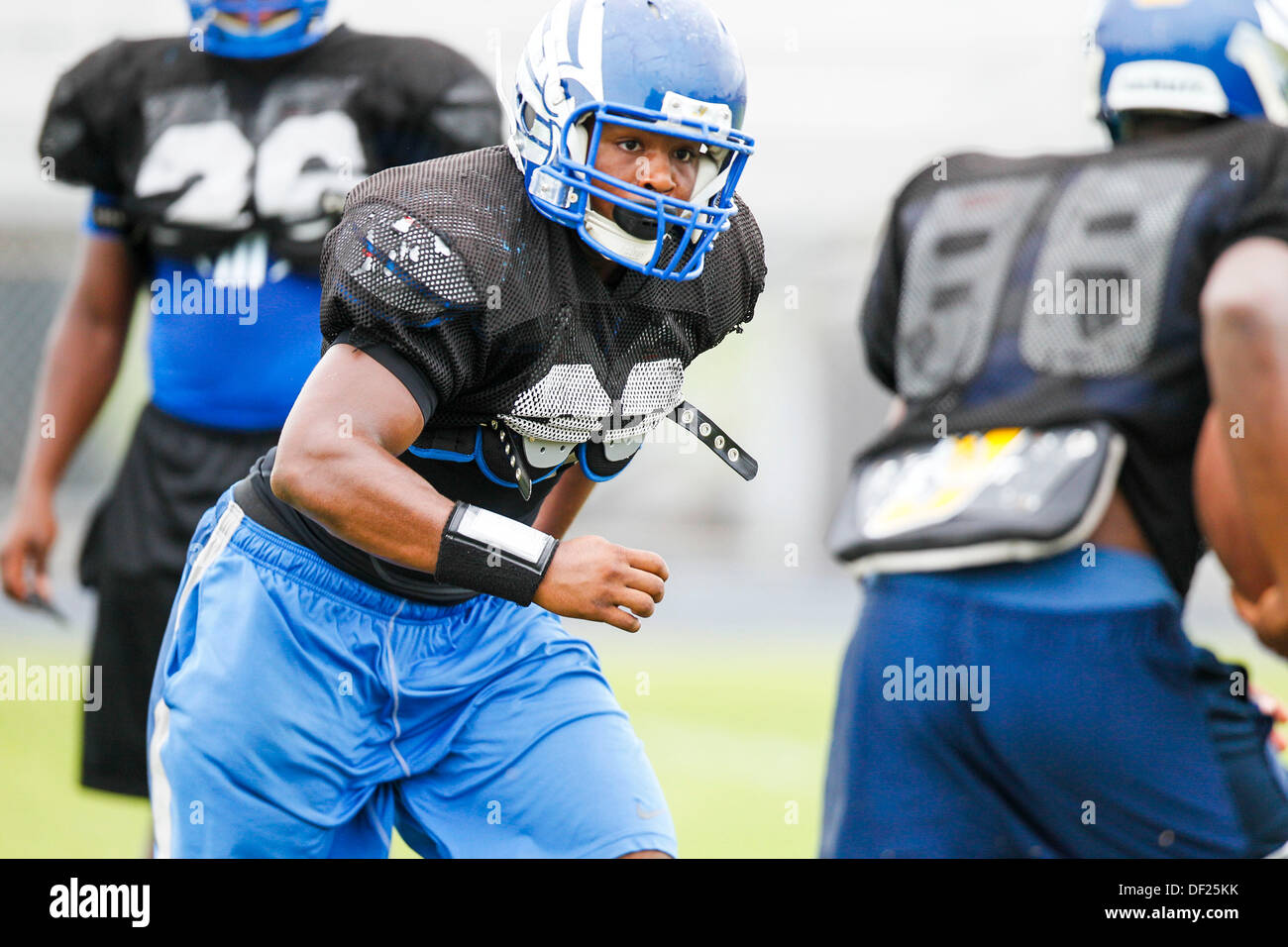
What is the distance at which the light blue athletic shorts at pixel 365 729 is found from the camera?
7.83 ft

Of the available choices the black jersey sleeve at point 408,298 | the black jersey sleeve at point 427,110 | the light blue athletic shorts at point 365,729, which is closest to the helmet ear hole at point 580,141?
the black jersey sleeve at point 408,298

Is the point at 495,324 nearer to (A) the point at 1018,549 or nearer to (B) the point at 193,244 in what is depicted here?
(A) the point at 1018,549

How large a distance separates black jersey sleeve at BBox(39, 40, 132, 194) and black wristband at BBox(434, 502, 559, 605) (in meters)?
1.95

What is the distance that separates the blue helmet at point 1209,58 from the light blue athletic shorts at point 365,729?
1259 mm

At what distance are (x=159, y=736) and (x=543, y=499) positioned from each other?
74 cm

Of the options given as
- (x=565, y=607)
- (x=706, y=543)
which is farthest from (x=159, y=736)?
(x=706, y=543)

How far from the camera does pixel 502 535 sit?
6.98 feet

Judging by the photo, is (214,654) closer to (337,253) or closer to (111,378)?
(337,253)

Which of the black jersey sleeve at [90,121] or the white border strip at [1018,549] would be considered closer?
the white border strip at [1018,549]

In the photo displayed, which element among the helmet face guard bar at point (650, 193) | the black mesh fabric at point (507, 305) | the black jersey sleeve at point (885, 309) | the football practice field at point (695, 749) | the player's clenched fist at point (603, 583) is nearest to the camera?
the player's clenched fist at point (603, 583)

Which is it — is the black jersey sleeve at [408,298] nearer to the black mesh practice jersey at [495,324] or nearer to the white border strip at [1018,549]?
the black mesh practice jersey at [495,324]

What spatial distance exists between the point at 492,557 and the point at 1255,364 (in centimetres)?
103

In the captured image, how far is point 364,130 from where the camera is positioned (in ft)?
11.6

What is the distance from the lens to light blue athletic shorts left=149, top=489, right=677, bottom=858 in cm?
239
